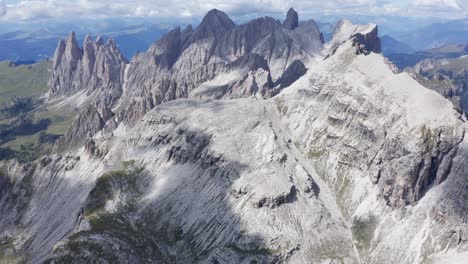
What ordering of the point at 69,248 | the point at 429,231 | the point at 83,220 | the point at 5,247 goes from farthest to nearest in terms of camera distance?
the point at 5,247 < the point at 83,220 < the point at 429,231 < the point at 69,248

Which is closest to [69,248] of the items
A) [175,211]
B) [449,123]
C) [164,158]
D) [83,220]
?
[83,220]

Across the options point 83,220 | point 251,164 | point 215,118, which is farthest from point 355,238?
point 83,220

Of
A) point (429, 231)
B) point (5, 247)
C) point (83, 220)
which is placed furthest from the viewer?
point (5, 247)

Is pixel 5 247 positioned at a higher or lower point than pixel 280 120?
lower

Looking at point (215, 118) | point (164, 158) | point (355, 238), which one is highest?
point (215, 118)

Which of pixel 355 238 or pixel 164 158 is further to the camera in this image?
pixel 164 158

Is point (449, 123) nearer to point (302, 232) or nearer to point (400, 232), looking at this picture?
point (400, 232)

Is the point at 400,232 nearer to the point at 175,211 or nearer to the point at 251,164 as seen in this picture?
the point at 251,164
